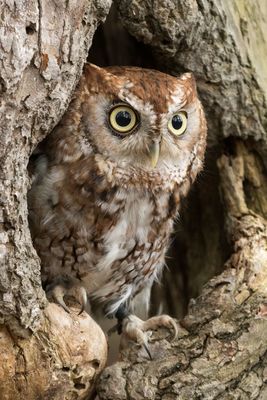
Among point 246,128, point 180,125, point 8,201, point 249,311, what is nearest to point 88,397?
point 249,311

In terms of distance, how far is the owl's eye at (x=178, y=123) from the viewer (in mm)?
2357

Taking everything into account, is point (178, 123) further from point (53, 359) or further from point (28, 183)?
point (53, 359)

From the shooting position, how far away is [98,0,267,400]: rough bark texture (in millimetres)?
2416

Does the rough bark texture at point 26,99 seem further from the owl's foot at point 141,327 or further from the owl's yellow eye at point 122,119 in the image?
the owl's foot at point 141,327

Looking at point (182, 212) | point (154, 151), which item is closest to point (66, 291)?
point (154, 151)

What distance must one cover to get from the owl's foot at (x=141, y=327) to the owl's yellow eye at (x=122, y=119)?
77 centimetres

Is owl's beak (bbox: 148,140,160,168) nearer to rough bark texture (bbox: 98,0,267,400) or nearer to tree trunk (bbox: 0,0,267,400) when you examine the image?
tree trunk (bbox: 0,0,267,400)

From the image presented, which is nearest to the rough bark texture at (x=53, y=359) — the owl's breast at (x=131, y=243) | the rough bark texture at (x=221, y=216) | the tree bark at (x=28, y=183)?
the tree bark at (x=28, y=183)

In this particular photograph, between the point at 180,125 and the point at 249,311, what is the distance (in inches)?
27.5

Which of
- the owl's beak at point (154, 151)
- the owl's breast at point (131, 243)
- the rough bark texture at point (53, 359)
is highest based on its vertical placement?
the owl's beak at point (154, 151)

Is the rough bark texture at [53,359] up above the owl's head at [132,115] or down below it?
below

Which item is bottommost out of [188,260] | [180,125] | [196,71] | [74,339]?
[74,339]

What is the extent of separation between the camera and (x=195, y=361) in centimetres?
241

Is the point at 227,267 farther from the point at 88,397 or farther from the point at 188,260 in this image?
the point at 88,397
